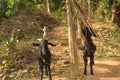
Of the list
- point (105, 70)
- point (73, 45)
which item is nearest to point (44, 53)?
A: point (73, 45)

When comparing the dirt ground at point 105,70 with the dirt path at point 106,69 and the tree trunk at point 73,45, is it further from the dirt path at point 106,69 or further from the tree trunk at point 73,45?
the tree trunk at point 73,45

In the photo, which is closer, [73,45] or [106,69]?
[73,45]

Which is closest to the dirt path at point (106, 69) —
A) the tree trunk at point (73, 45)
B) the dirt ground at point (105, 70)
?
the dirt ground at point (105, 70)

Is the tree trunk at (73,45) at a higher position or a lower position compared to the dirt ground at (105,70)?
higher

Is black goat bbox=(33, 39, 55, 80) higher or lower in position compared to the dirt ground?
higher

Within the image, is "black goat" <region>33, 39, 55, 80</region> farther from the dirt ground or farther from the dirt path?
the dirt path

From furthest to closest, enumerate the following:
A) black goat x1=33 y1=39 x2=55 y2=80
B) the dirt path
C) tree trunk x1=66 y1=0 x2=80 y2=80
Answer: the dirt path, black goat x1=33 y1=39 x2=55 y2=80, tree trunk x1=66 y1=0 x2=80 y2=80

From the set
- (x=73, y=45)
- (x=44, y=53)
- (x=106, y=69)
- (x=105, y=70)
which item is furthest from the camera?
(x=106, y=69)

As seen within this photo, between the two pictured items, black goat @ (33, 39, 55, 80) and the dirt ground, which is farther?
the dirt ground

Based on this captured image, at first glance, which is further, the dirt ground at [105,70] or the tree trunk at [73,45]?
the dirt ground at [105,70]

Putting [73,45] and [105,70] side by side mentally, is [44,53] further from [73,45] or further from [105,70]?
[105,70]

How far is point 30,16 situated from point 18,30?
2.05 m

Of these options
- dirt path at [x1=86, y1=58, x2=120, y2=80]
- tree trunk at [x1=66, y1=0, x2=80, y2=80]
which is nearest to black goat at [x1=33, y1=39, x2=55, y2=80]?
tree trunk at [x1=66, y1=0, x2=80, y2=80]

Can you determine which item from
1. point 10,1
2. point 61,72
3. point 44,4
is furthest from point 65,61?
point 44,4
